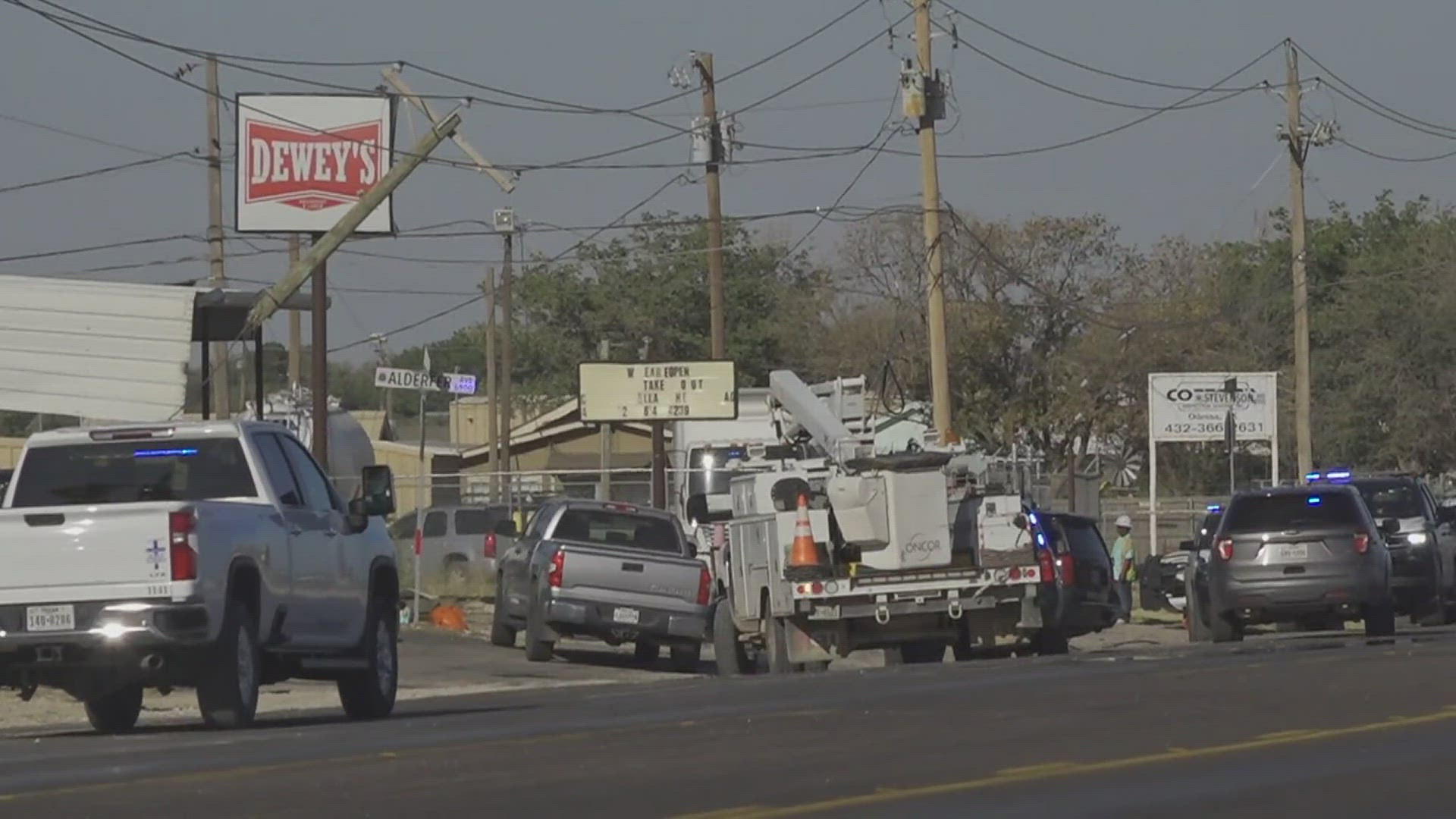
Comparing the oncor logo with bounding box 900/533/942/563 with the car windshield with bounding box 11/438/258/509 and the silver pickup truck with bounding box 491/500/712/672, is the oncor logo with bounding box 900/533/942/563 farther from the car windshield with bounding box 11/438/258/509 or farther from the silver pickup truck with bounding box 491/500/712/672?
the car windshield with bounding box 11/438/258/509

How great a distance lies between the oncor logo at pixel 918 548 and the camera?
21.5 m

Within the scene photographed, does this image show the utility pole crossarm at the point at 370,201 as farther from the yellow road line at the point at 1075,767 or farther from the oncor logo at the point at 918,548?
the yellow road line at the point at 1075,767

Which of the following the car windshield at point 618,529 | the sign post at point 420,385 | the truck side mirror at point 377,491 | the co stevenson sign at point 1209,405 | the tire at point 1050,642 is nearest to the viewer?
the truck side mirror at point 377,491

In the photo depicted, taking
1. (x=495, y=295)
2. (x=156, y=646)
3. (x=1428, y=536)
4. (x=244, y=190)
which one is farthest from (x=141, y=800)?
(x=495, y=295)

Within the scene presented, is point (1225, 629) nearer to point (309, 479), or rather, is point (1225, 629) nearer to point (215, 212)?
point (309, 479)

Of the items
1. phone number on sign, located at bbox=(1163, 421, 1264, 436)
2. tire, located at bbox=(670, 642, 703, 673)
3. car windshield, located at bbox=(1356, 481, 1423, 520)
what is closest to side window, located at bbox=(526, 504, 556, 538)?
tire, located at bbox=(670, 642, 703, 673)

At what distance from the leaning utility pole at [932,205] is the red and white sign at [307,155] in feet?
26.1

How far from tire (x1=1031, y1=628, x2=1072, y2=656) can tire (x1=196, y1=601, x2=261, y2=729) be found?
11.0m

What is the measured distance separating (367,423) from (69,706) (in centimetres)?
6454

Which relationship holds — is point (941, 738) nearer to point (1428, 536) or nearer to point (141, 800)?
point (141, 800)

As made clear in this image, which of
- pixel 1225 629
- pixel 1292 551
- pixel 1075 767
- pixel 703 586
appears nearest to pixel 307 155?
pixel 703 586

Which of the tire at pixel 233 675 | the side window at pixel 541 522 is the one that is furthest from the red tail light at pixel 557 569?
the tire at pixel 233 675

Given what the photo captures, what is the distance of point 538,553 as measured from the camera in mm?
26859

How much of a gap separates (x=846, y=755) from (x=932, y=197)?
1013 inches
